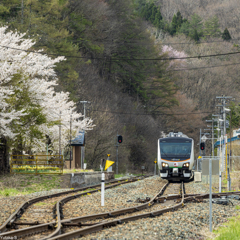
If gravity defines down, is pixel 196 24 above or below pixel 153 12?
below

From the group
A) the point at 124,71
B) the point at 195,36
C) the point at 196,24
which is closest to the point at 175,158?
the point at 124,71

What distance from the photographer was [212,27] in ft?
347

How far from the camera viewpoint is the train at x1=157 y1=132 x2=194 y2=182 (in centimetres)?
2447

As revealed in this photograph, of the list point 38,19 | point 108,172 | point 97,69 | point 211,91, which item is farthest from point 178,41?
point 108,172

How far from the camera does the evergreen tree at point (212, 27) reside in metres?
104

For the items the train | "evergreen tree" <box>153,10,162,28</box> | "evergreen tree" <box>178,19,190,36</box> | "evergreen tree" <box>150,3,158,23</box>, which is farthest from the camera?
"evergreen tree" <box>150,3,158,23</box>

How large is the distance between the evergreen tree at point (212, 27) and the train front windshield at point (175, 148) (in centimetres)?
8367

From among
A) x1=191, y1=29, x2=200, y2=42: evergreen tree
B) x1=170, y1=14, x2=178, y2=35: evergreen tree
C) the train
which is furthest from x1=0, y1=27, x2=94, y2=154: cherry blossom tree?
x1=170, y1=14, x2=178, y2=35: evergreen tree

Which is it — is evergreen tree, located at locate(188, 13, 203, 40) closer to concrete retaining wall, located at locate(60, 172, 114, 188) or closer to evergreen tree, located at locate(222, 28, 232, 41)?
evergreen tree, located at locate(222, 28, 232, 41)

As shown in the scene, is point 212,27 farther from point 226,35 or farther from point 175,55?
point 175,55

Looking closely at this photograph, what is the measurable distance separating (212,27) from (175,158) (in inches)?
3461

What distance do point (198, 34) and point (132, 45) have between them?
41.5 meters

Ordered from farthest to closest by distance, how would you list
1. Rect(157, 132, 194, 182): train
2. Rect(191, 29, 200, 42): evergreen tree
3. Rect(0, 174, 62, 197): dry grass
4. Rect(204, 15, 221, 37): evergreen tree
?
1. Rect(204, 15, 221, 37): evergreen tree
2. Rect(191, 29, 200, 42): evergreen tree
3. Rect(157, 132, 194, 182): train
4. Rect(0, 174, 62, 197): dry grass

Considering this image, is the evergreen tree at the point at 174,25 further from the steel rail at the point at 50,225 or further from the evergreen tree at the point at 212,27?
the steel rail at the point at 50,225
